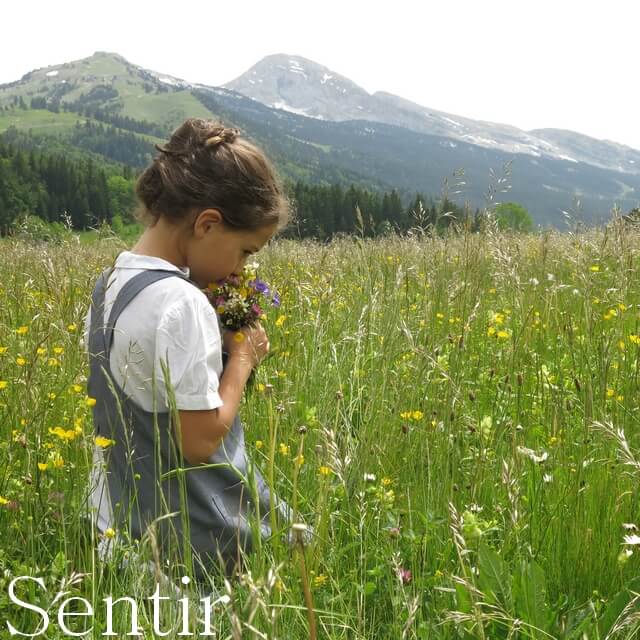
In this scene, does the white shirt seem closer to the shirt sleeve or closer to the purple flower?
the shirt sleeve

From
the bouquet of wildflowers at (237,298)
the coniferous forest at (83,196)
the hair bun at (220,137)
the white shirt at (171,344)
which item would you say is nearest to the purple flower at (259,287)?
the bouquet of wildflowers at (237,298)

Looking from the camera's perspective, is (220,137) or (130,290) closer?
(130,290)

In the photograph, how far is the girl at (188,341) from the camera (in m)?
1.76

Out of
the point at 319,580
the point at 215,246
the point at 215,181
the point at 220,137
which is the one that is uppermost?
the point at 220,137

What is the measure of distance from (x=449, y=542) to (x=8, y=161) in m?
74.9

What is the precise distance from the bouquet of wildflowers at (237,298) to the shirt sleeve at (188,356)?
16 centimetres

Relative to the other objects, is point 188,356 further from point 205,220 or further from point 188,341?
point 205,220

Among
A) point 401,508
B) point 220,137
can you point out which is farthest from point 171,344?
point 401,508

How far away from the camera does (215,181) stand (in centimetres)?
194

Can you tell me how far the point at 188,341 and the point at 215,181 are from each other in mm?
497

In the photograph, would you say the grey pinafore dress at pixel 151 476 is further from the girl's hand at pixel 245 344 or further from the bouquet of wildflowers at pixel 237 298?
the girl's hand at pixel 245 344

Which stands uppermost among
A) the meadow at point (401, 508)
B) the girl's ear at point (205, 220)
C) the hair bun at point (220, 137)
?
the hair bun at point (220, 137)

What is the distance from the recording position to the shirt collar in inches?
74.7

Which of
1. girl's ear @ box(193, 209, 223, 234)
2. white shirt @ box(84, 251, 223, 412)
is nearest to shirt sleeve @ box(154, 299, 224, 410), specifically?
white shirt @ box(84, 251, 223, 412)
